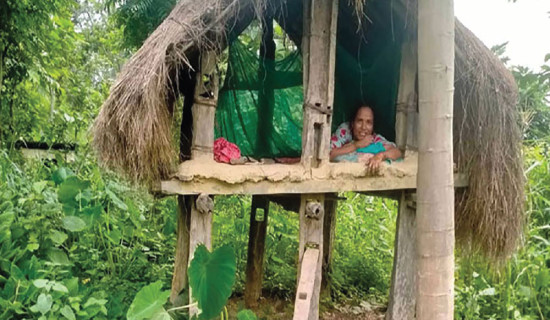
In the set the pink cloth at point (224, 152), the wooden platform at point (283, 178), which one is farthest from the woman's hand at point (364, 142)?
the pink cloth at point (224, 152)

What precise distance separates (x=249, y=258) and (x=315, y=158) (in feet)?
5.66

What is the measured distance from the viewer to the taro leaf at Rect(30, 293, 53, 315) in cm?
267

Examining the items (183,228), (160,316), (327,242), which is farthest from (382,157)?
(327,242)

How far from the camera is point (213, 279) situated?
2.70m

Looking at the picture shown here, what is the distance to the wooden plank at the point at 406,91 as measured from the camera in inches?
128

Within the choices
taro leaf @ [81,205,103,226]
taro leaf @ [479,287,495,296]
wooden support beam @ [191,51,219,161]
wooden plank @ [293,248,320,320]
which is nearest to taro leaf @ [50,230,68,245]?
taro leaf @ [81,205,103,226]

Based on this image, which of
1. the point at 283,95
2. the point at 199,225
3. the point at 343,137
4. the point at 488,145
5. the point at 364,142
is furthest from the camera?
the point at 283,95

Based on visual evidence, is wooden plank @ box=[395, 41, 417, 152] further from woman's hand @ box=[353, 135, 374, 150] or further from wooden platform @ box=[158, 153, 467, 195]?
woman's hand @ box=[353, 135, 374, 150]

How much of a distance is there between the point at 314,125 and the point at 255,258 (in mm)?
1815

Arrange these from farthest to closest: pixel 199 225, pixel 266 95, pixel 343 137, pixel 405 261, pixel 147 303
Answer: pixel 266 95 → pixel 343 137 → pixel 405 261 → pixel 199 225 → pixel 147 303

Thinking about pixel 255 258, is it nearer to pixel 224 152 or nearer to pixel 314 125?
pixel 224 152

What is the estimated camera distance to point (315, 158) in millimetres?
2980

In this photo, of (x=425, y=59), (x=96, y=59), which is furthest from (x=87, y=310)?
(x=96, y=59)

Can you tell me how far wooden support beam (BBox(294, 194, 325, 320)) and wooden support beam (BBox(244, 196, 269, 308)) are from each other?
1.25 meters
